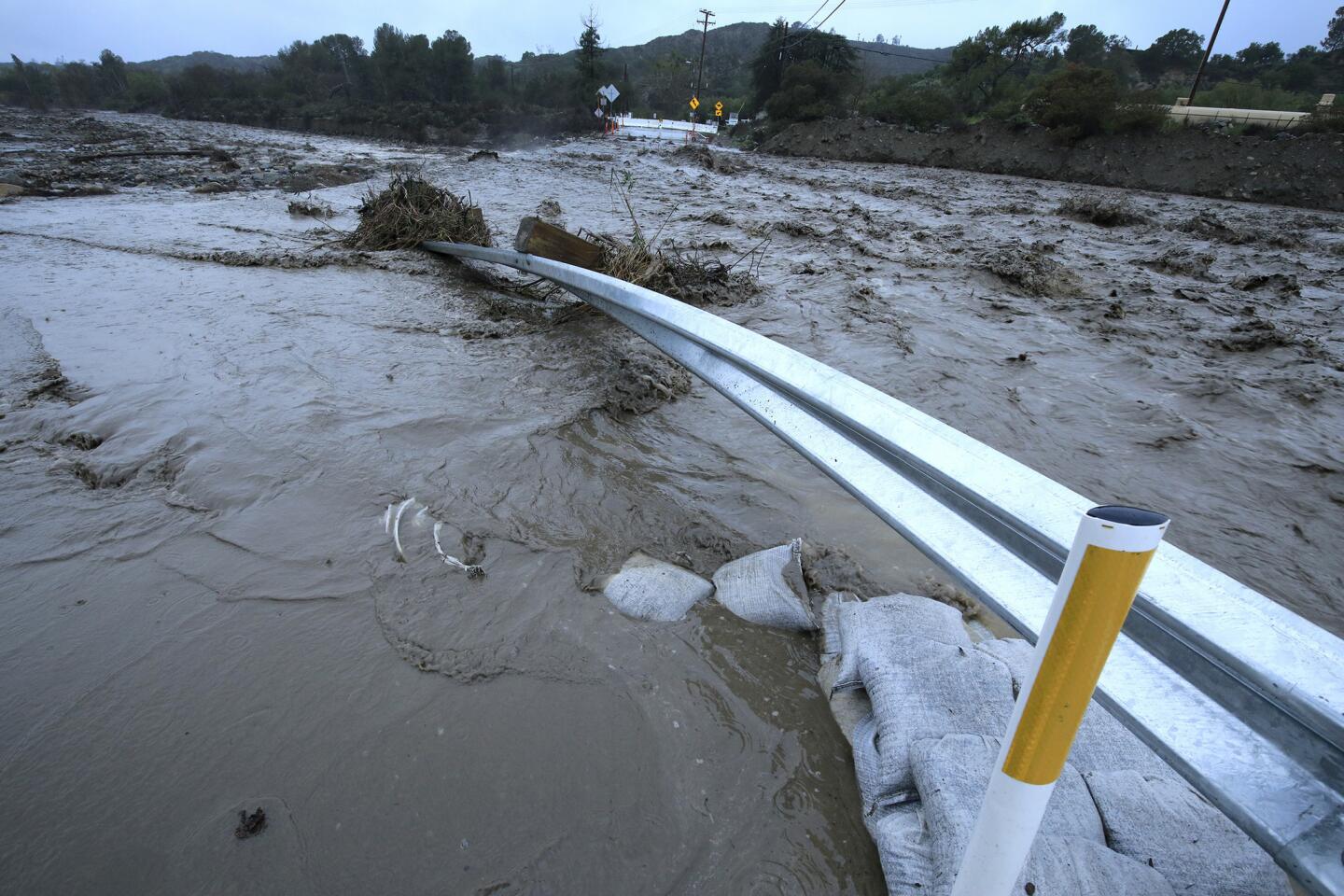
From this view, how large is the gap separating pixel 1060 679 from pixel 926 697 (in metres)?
0.94

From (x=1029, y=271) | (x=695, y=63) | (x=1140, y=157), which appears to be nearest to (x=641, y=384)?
(x=1029, y=271)

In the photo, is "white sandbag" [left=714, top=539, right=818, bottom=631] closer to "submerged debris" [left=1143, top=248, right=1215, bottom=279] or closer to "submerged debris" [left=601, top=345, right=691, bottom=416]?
"submerged debris" [left=601, top=345, right=691, bottom=416]

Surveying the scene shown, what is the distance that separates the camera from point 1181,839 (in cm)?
118

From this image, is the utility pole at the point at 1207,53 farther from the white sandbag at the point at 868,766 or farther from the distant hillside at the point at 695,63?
the white sandbag at the point at 868,766

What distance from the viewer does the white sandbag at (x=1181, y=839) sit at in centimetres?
112

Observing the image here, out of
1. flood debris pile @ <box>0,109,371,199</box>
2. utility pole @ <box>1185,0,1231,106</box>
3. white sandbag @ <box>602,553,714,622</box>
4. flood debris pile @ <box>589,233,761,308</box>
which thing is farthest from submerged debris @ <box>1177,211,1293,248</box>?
utility pole @ <box>1185,0,1231,106</box>

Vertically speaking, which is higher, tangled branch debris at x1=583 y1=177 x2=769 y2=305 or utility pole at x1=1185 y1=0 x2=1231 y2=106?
utility pole at x1=1185 y1=0 x2=1231 y2=106

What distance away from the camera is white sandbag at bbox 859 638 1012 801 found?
1.38 meters

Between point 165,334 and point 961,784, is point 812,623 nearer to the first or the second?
point 961,784

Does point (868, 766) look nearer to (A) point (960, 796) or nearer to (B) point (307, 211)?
(A) point (960, 796)

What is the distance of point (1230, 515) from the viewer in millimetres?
2633

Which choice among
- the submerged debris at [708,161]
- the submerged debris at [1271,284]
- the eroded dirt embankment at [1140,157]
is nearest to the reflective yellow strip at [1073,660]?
the submerged debris at [1271,284]

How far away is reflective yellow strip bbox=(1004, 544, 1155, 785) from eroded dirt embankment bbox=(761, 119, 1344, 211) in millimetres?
19877

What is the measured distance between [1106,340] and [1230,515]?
91.1 inches
